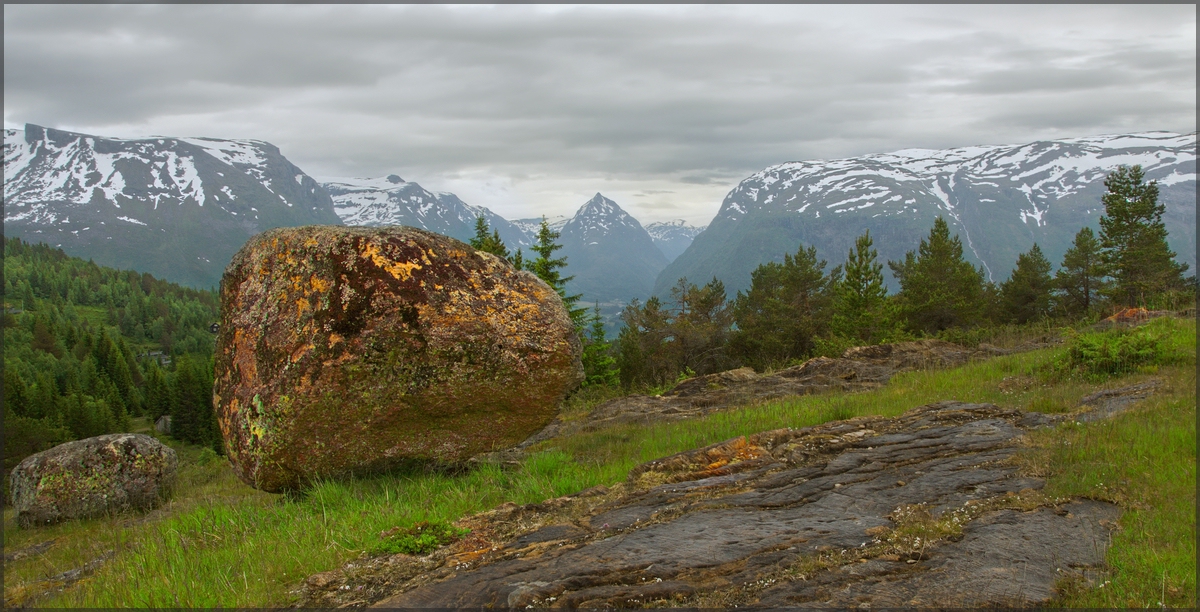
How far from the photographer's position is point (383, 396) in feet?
28.4

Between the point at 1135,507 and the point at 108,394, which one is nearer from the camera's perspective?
the point at 1135,507

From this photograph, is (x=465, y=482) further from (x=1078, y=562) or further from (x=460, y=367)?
(x=1078, y=562)

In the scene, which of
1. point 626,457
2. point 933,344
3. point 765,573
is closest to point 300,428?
point 626,457

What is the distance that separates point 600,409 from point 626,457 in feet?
24.1

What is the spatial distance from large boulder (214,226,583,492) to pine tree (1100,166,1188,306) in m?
50.5

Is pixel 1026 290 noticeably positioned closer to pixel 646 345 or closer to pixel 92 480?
pixel 646 345

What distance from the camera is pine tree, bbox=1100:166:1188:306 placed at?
45656mm

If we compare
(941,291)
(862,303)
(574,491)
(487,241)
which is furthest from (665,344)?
(574,491)

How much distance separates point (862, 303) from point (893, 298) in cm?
327

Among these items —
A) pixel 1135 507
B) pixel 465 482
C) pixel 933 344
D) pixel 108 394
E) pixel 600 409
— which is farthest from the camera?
pixel 108 394

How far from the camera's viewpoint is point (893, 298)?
43188mm

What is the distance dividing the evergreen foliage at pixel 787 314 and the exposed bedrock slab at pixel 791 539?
4327 cm

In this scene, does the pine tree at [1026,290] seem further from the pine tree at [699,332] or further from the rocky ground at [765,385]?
the rocky ground at [765,385]

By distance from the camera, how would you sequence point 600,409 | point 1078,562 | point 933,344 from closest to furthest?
point 1078,562, point 600,409, point 933,344
